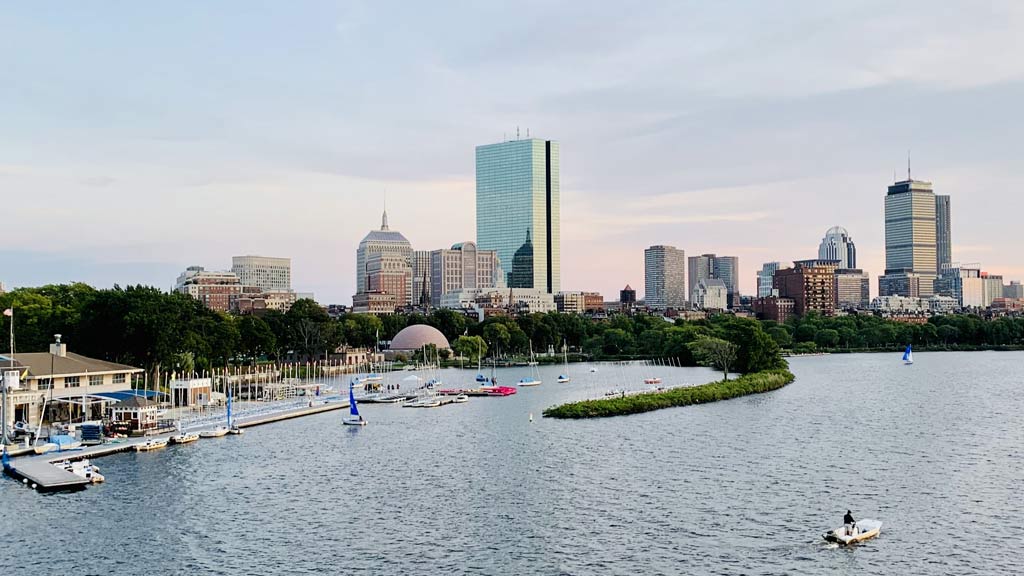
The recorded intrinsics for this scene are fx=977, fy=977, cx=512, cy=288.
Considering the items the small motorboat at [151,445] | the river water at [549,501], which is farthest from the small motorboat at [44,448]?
the small motorboat at [151,445]

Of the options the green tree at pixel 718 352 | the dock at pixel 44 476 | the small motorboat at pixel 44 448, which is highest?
the green tree at pixel 718 352

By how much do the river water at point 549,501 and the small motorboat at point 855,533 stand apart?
0.49m

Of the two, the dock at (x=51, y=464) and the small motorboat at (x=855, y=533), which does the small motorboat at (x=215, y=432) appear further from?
the small motorboat at (x=855, y=533)

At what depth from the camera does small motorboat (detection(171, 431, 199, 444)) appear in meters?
80.8

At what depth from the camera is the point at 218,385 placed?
4941 inches

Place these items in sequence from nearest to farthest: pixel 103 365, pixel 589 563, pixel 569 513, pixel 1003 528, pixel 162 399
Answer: pixel 589 563
pixel 1003 528
pixel 569 513
pixel 103 365
pixel 162 399

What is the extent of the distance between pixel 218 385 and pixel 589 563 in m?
89.4

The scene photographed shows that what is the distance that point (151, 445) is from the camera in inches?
3049

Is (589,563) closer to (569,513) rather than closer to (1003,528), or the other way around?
(569,513)

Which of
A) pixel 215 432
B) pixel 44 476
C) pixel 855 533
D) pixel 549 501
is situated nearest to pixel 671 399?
pixel 215 432

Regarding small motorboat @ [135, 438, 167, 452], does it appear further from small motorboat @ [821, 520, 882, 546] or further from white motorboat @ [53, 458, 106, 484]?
small motorboat @ [821, 520, 882, 546]

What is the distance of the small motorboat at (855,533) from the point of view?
4916 cm

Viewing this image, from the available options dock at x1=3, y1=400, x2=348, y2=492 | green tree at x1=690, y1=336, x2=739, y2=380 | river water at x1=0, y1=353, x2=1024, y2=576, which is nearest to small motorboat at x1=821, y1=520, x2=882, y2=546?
river water at x1=0, y1=353, x2=1024, y2=576

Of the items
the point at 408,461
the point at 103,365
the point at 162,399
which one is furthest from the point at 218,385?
the point at 408,461
